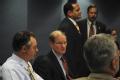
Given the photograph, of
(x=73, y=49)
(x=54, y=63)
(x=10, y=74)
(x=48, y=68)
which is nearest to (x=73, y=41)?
(x=73, y=49)

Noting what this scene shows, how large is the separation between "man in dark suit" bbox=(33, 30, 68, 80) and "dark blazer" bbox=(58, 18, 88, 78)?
2.49 feet

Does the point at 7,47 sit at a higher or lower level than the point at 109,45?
lower

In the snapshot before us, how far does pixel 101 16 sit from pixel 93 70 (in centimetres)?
606

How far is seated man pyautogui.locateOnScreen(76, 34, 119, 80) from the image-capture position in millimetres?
1891

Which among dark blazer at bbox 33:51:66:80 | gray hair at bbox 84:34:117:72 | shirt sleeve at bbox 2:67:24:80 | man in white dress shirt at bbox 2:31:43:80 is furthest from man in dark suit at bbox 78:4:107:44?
gray hair at bbox 84:34:117:72

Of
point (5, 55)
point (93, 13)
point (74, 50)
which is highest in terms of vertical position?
point (93, 13)

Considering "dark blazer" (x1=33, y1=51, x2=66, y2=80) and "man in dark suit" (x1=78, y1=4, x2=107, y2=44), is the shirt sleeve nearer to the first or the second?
"dark blazer" (x1=33, y1=51, x2=66, y2=80)

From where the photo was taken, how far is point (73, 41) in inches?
187

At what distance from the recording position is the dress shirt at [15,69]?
3.04 metres

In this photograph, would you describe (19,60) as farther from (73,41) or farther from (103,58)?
(73,41)

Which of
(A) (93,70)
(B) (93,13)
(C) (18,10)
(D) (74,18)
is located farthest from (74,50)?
(A) (93,70)

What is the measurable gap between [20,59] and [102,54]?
1368mm

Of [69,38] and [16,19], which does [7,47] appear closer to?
[16,19]

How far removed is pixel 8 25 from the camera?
6895 mm
